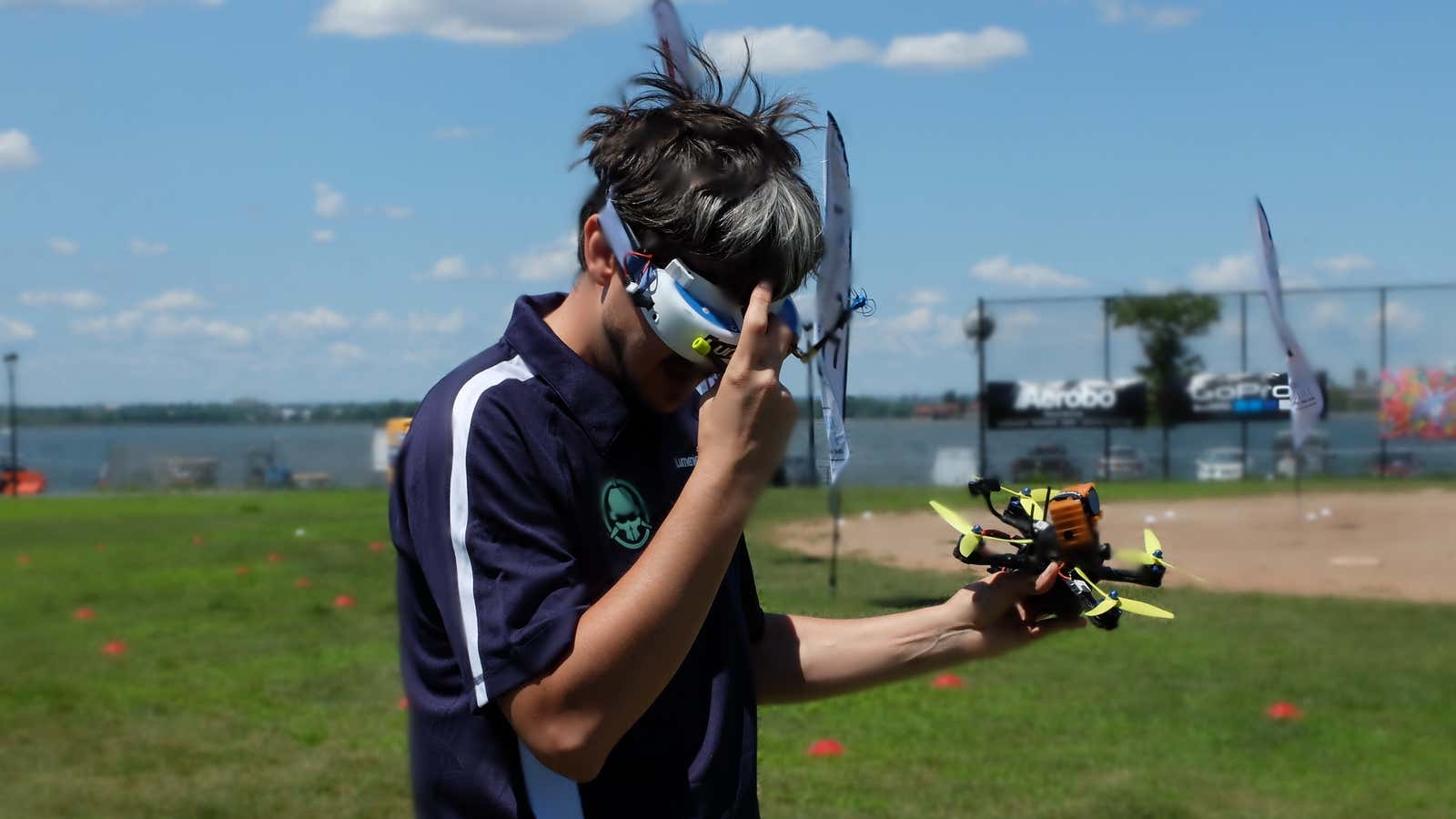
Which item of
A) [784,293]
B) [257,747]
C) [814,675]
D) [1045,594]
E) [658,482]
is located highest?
[784,293]

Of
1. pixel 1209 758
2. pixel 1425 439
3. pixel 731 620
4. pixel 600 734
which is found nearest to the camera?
pixel 600 734

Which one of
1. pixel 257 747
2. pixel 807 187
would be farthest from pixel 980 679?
pixel 807 187

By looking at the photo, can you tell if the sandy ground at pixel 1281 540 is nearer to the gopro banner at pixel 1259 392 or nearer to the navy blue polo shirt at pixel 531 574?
the gopro banner at pixel 1259 392

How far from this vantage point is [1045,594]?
2.02m

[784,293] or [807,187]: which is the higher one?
[807,187]

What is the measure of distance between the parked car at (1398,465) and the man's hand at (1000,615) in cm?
2091

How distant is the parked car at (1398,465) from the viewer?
2120 centimetres

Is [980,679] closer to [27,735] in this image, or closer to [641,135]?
[27,735]

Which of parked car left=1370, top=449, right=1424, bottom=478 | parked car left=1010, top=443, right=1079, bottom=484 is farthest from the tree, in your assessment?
parked car left=1370, top=449, right=1424, bottom=478

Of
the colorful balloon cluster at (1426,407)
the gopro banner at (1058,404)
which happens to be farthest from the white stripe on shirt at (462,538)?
the gopro banner at (1058,404)

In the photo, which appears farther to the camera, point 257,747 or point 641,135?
point 257,747

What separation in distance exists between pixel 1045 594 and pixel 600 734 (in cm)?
76

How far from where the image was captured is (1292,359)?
1810 mm

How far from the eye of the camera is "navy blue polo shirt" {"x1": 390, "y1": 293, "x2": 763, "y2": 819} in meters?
1.55
